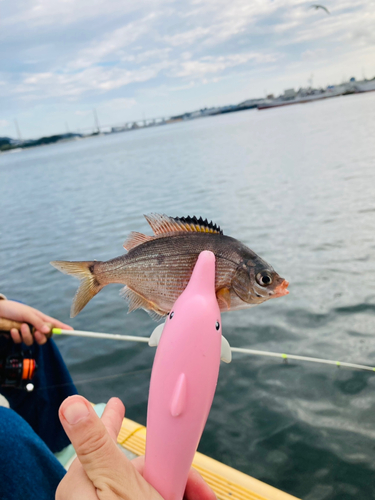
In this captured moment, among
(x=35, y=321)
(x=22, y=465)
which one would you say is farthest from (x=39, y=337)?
(x=22, y=465)

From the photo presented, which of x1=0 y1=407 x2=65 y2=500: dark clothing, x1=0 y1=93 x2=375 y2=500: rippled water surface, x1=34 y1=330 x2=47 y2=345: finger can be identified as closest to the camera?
x1=0 y1=407 x2=65 y2=500: dark clothing

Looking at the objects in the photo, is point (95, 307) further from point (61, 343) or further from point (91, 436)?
point (91, 436)

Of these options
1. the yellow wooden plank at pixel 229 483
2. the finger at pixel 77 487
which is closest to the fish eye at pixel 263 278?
the finger at pixel 77 487

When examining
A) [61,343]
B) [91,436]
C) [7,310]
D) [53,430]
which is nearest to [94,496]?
[91,436]

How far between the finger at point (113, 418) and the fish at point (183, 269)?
0.46m

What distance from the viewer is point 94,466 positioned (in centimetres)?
101

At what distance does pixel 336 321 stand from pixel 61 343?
4422mm

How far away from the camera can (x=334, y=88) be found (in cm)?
10950

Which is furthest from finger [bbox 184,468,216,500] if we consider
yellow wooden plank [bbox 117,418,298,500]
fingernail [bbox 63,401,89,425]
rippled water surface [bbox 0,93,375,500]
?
rippled water surface [bbox 0,93,375,500]

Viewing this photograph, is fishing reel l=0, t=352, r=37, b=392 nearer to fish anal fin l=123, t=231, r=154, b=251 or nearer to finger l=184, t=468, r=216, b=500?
finger l=184, t=468, r=216, b=500

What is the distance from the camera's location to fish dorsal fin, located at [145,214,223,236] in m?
0.93

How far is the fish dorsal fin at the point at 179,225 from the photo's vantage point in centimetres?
93

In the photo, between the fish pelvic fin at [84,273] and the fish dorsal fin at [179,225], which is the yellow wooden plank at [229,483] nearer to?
the fish pelvic fin at [84,273]

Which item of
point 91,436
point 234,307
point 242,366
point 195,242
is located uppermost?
point 195,242
